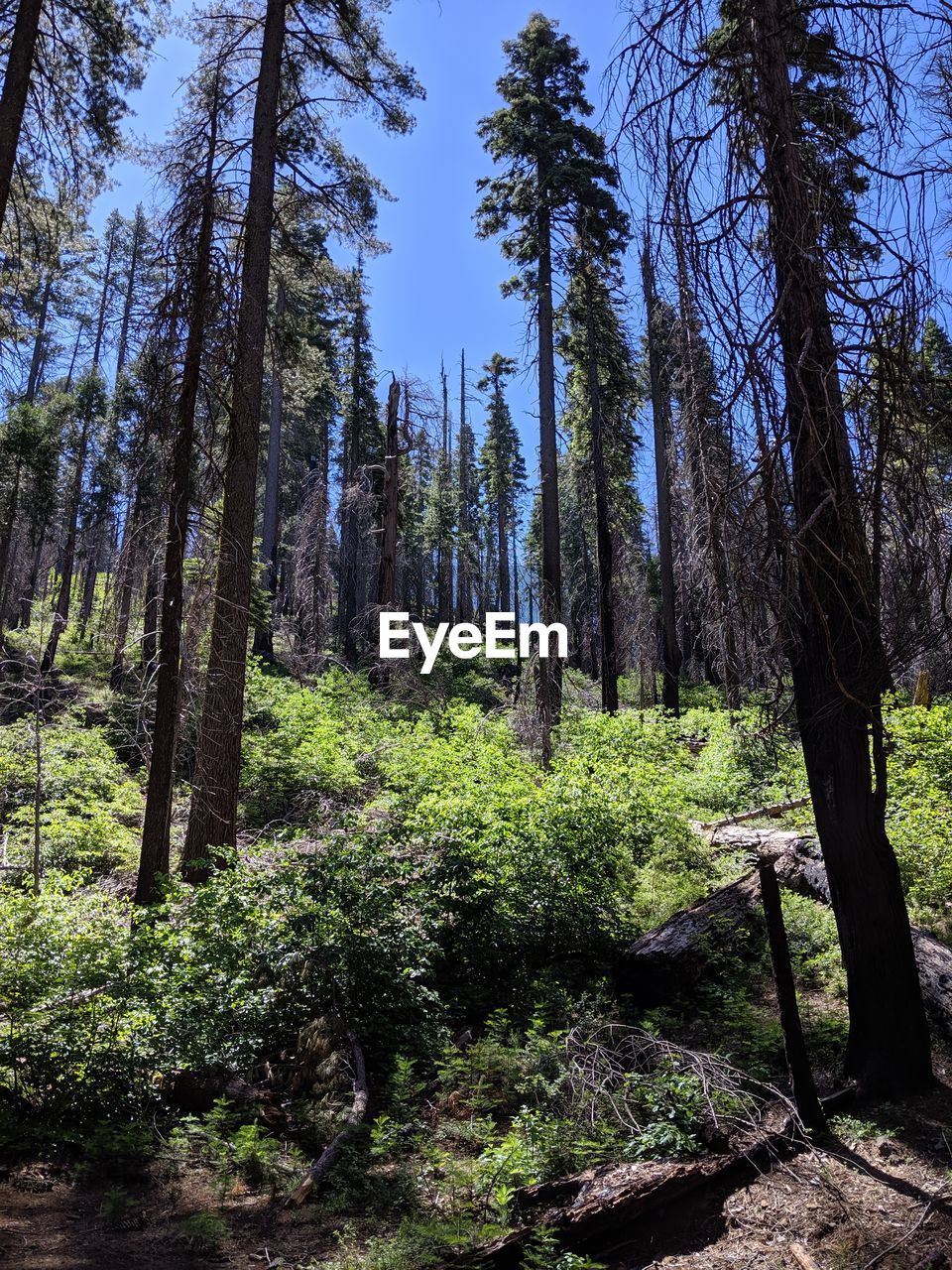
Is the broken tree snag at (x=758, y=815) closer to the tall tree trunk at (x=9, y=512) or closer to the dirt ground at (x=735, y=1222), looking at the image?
the dirt ground at (x=735, y=1222)

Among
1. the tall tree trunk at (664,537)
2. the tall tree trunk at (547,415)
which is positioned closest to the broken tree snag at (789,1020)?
the tall tree trunk at (547,415)

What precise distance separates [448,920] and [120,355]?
39.3 meters

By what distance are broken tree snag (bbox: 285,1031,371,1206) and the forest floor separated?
0.15 metres

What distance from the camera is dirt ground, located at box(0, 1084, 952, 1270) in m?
3.26

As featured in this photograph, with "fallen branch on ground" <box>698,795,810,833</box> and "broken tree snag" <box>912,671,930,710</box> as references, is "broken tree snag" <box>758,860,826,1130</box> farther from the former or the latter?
"broken tree snag" <box>912,671,930,710</box>

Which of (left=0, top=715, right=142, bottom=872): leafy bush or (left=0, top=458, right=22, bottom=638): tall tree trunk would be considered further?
(left=0, top=458, right=22, bottom=638): tall tree trunk

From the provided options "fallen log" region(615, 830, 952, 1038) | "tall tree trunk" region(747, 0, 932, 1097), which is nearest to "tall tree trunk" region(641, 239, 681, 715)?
"fallen log" region(615, 830, 952, 1038)

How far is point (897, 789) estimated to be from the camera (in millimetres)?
8547

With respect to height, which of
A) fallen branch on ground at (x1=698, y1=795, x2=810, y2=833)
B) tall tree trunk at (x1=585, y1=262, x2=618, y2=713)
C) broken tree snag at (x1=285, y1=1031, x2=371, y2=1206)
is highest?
tall tree trunk at (x1=585, y1=262, x2=618, y2=713)

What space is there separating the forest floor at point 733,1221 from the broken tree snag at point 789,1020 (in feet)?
0.59

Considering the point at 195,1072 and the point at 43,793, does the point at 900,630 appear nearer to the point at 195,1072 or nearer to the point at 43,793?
the point at 195,1072

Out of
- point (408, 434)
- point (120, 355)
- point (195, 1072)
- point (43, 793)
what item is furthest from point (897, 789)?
point (120, 355)

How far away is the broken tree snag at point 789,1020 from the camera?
401 cm

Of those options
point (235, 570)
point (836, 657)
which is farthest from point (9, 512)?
point (836, 657)
